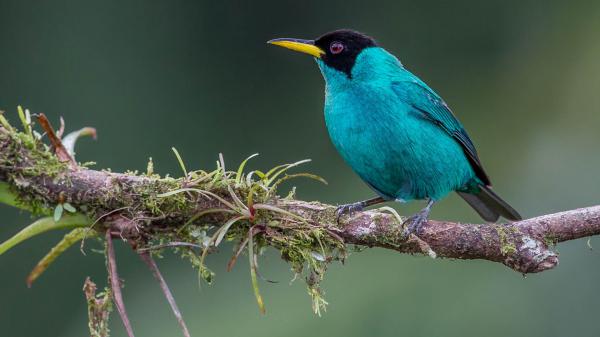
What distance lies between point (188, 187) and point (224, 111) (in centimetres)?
629

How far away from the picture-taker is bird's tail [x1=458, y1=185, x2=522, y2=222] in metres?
5.38

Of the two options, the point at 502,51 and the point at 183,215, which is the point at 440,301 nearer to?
the point at 183,215

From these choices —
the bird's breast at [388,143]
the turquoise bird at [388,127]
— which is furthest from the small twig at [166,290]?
the bird's breast at [388,143]

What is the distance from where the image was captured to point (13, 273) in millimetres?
8898

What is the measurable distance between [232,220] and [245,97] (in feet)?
21.3

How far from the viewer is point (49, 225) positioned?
3.44 meters

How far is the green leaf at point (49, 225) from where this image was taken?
3.37m

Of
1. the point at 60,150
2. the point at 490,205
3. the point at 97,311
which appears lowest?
the point at 490,205

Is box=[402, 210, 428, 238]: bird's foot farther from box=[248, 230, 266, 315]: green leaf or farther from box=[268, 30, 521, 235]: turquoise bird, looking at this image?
box=[268, 30, 521, 235]: turquoise bird

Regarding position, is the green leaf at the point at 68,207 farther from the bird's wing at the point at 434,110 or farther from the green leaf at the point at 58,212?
the bird's wing at the point at 434,110

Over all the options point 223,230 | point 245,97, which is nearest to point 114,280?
point 223,230

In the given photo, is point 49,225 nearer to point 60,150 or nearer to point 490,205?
point 60,150

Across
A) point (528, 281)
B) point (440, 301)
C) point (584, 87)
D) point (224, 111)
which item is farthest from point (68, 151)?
point (224, 111)

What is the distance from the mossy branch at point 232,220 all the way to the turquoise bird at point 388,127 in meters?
0.82
